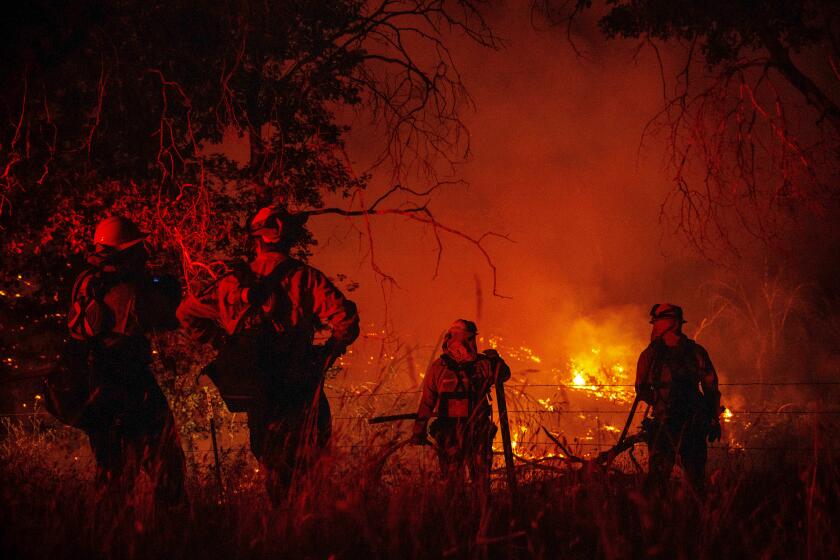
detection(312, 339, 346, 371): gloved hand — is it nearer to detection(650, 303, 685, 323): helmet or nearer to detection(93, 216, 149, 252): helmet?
detection(93, 216, 149, 252): helmet

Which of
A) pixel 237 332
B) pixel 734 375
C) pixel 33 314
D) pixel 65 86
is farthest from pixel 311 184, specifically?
pixel 734 375

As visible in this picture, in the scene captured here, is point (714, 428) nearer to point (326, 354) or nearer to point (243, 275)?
point (326, 354)

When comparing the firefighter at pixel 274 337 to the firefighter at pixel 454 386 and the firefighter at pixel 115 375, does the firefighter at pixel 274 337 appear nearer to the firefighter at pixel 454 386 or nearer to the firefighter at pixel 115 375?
the firefighter at pixel 115 375

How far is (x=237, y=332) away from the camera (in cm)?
443

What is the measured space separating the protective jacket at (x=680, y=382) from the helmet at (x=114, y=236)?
4.34m

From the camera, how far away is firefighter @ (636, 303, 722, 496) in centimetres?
591

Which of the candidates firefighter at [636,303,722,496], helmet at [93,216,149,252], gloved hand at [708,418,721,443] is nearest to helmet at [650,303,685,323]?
firefighter at [636,303,722,496]

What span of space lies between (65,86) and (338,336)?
543 centimetres

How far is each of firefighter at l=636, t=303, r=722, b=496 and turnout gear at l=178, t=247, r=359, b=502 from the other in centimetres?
286

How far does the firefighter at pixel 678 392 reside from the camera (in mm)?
5906

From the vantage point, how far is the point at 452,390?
5742 millimetres

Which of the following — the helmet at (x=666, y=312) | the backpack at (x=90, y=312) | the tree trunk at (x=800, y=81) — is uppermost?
the tree trunk at (x=800, y=81)

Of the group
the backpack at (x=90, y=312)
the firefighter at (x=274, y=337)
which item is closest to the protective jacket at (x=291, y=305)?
the firefighter at (x=274, y=337)

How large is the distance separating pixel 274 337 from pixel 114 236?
3.84ft
